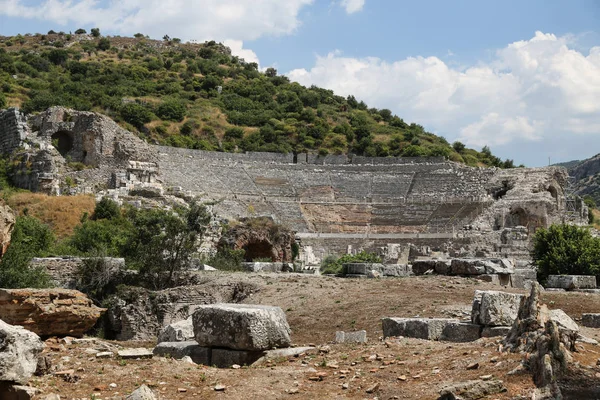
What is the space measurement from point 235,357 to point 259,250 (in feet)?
74.0

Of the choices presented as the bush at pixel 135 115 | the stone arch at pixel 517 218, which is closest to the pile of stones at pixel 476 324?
the stone arch at pixel 517 218

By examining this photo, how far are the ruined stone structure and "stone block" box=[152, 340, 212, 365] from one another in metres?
24.5

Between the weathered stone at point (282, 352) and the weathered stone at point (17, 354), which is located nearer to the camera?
the weathered stone at point (17, 354)

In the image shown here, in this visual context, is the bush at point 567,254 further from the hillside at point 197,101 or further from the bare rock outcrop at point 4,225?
the hillside at point 197,101

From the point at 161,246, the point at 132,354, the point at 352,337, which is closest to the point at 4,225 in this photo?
the point at 132,354

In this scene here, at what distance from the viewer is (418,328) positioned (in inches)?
382

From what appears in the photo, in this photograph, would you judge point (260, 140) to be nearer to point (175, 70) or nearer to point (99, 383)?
point (175, 70)

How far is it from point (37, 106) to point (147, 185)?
1677cm

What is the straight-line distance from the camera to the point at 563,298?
14.1 meters

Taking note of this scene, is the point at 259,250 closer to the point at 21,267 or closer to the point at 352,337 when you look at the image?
the point at 21,267

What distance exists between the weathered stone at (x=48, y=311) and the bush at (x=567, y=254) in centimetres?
1384

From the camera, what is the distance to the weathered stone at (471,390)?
Answer: 5.81 meters

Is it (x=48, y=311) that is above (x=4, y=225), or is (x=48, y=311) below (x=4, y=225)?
below

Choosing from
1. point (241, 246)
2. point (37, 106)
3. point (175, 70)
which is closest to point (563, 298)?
point (241, 246)
